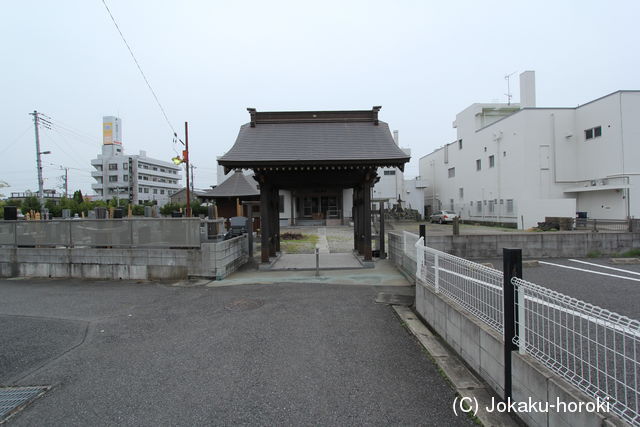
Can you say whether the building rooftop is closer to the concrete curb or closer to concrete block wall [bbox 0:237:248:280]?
concrete block wall [bbox 0:237:248:280]

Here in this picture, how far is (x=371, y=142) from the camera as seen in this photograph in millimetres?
10820

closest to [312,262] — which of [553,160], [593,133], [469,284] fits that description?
[469,284]

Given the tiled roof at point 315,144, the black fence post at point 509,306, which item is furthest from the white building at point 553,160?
the black fence post at point 509,306

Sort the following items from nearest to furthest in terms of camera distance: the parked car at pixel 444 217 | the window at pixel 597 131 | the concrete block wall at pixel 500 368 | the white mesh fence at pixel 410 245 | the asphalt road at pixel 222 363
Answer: the concrete block wall at pixel 500 368, the asphalt road at pixel 222 363, the white mesh fence at pixel 410 245, the window at pixel 597 131, the parked car at pixel 444 217

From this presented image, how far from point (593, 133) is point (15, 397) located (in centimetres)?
3072

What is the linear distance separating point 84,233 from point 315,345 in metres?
9.06

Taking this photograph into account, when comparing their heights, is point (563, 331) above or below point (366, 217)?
below

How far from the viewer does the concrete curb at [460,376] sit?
9.09 ft

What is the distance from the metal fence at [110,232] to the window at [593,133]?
2638cm

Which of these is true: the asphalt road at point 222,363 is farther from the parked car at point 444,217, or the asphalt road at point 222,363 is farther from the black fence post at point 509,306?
the parked car at point 444,217

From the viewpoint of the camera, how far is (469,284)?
433 centimetres

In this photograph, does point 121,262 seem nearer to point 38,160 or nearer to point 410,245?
point 410,245

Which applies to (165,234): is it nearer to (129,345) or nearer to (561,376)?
(129,345)

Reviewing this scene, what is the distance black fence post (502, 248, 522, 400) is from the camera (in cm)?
281
